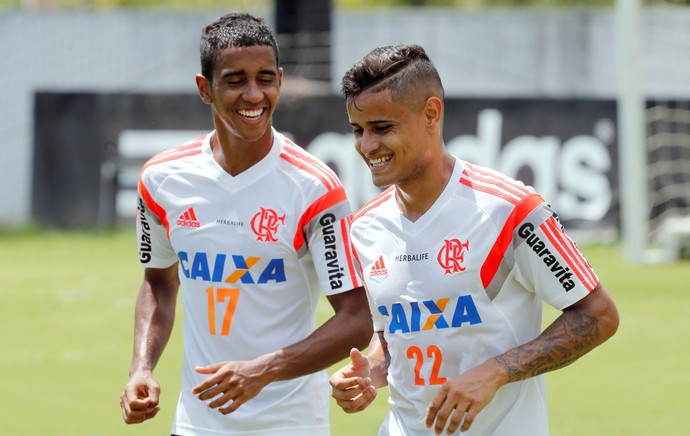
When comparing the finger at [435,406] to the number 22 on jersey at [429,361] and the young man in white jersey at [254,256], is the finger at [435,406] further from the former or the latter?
the young man in white jersey at [254,256]

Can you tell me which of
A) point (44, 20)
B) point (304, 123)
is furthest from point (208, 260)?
point (44, 20)

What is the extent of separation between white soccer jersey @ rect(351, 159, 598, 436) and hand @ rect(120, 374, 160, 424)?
3.25 feet

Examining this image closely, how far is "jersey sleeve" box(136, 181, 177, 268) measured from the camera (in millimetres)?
5531

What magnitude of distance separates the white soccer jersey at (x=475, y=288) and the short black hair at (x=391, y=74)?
344 millimetres

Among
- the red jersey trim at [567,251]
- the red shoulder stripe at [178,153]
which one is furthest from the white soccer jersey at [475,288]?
the red shoulder stripe at [178,153]

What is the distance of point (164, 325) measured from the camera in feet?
18.3

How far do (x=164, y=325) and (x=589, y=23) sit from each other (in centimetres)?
2102

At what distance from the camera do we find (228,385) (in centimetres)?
467

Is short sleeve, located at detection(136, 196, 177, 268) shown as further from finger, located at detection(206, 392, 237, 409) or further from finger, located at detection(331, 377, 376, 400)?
finger, located at detection(331, 377, 376, 400)

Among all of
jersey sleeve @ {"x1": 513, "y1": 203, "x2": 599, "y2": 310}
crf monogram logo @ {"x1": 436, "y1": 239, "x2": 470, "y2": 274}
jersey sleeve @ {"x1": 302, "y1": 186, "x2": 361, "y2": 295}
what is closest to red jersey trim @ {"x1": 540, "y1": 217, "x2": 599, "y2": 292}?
jersey sleeve @ {"x1": 513, "y1": 203, "x2": 599, "y2": 310}

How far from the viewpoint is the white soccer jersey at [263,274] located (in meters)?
5.16

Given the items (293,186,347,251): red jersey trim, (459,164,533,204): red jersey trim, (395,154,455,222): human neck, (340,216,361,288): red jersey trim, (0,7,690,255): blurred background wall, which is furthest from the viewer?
(0,7,690,255): blurred background wall

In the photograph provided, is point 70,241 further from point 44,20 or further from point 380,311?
point 380,311

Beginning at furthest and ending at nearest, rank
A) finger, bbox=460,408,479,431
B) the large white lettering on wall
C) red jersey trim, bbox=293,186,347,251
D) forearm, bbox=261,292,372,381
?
the large white lettering on wall < red jersey trim, bbox=293,186,347,251 < forearm, bbox=261,292,372,381 < finger, bbox=460,408,479,431
